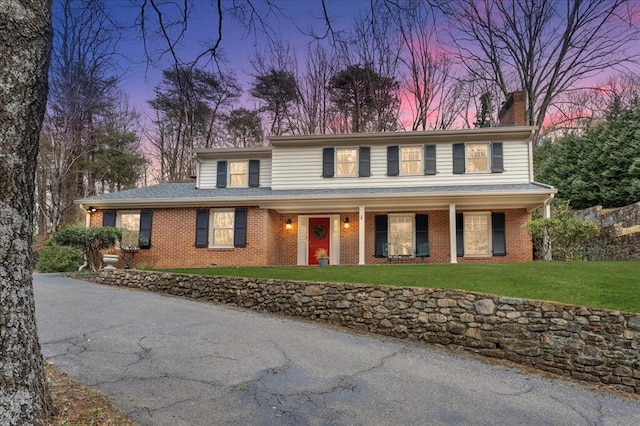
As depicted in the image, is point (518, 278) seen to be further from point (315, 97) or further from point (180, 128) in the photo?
point (180, 128)

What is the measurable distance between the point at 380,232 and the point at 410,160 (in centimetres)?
275

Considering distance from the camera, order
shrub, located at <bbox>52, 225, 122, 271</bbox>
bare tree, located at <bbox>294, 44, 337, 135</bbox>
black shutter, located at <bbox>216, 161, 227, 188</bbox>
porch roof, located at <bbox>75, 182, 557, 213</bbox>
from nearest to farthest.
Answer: porch roof, located at <bbox>75, 182, 557, 213</bbox>, shrub, located at <bbox>52, 225, 122, 271</bbox>, black shutter, located at <bbox>216, 161, 227, 188</bbox>, bare tree, located at <bbox>294, 44, 337, 135</bbox>

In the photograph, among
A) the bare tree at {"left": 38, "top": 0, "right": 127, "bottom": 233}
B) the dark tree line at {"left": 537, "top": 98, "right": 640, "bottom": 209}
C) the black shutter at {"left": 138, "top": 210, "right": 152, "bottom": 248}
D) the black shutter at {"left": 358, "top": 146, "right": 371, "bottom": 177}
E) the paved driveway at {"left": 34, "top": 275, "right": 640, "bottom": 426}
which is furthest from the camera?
the bare tree at {"left": 38, "top": 0, "right": 127, "bottom": 233}

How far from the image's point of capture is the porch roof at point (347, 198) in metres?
12.7

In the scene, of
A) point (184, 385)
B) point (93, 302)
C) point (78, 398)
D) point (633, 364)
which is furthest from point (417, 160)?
point (78, 398)

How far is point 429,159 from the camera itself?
46.8ft

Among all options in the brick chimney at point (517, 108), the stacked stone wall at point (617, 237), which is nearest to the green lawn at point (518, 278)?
the stacked stone wall at point (617, 237)

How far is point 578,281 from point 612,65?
16.8m

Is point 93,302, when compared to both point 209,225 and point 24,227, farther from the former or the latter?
point 24,227

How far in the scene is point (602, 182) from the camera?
15688 mm

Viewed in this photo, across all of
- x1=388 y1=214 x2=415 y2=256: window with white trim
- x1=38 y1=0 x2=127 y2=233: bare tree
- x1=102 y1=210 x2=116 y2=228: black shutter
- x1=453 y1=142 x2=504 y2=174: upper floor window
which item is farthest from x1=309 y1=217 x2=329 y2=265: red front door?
x1=38 y1=0 x2=127 y2=233: bare tree

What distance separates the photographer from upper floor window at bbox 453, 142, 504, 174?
45.8 feet

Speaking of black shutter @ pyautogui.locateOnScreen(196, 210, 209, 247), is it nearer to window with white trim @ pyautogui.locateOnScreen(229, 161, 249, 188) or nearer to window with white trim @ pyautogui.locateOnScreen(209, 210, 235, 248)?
window with white trim @ pyautogui.locateOnScreen(209, 210, 235, 248)

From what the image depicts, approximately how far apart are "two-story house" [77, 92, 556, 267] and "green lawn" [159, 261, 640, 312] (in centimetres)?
312
